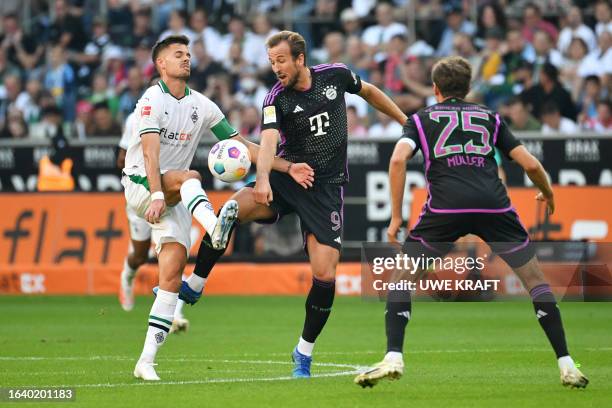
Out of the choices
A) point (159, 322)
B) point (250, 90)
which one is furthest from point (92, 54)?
point (159, 322)

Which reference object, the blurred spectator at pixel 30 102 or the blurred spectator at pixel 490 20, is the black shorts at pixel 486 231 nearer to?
the blurred spectator at pixel 490 20

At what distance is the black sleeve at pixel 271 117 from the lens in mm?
9938

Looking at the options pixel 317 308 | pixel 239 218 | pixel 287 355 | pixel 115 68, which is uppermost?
pixel 115 68

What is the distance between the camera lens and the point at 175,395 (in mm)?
8680

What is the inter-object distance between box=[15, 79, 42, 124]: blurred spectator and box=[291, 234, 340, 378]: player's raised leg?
51.4ft

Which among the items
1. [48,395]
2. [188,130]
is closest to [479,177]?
[188,130]

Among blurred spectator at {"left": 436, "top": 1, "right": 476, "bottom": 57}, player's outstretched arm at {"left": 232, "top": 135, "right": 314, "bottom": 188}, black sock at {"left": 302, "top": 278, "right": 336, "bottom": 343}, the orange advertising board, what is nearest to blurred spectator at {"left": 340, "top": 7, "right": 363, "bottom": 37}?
blurred spectator at {"left": 436, "top": 1, "right": 476, "bottom": 57}

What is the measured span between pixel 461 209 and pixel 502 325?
617 cm

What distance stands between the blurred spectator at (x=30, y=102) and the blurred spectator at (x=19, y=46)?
1.22m

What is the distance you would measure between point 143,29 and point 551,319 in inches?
716

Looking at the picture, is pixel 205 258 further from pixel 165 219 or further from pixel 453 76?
pixel 453 76

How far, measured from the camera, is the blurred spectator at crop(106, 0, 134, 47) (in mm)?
26219

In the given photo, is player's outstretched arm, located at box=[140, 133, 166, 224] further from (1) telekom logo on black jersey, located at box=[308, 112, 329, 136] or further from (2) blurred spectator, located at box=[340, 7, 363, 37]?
(2) blurred spectator, located at box=[340, 7, 363, 37]

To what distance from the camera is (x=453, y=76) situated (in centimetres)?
896
